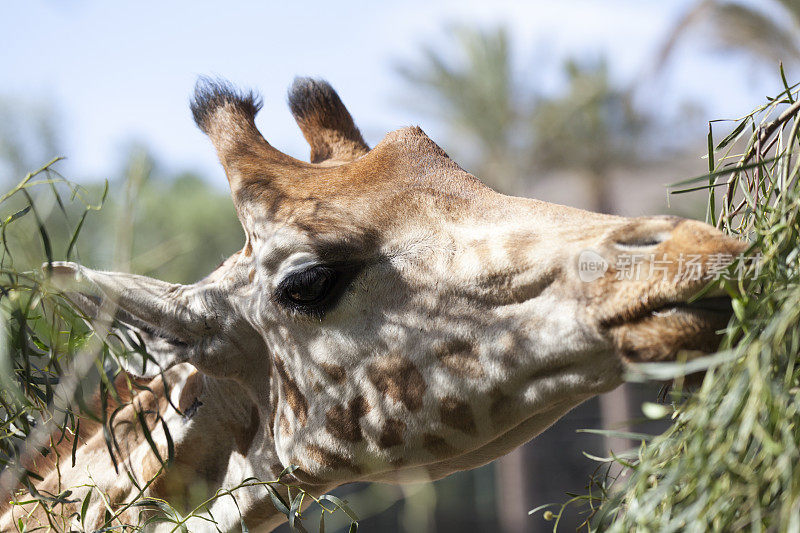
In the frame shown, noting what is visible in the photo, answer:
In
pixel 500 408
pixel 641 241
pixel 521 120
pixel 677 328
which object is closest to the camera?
pixel 677 328

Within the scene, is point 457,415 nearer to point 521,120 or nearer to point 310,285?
point 310,285

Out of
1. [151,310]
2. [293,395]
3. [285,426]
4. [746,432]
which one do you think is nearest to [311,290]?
[293,395]

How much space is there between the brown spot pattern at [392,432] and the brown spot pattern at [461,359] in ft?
0.79

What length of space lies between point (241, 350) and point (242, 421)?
10.6 inches

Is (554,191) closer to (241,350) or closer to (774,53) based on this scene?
(774,53)

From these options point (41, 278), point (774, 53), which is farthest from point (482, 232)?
point (774, 53)

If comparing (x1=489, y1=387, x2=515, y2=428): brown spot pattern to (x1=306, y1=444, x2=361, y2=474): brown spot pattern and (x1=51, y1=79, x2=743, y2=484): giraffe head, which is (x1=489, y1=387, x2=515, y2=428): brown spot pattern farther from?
(x1=306, y1=444, x2=361, y2=474): brown spot pattern

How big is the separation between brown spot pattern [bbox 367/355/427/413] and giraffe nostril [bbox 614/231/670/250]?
28.8 inches

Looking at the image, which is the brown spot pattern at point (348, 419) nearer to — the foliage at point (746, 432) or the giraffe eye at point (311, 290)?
the giraffe eye at point (311, 290)

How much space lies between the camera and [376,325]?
2.38 m

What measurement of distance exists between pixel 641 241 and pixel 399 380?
33.2 inches

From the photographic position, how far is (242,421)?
272 centimetres

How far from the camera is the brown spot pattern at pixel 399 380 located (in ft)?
7.56

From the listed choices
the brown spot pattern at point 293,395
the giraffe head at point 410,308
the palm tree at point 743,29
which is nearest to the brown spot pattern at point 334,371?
the giraffe head at point 410,308
